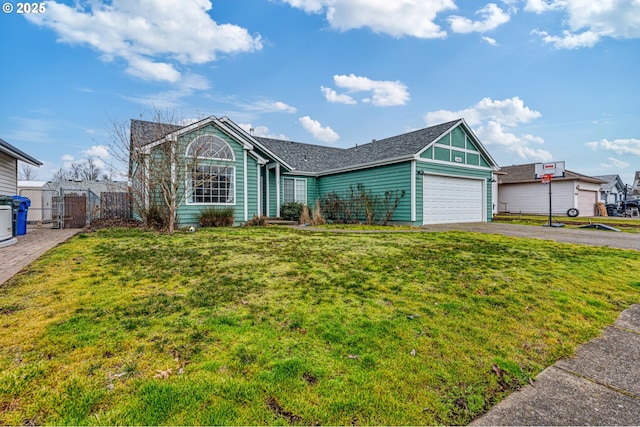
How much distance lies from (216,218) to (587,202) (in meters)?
28.8

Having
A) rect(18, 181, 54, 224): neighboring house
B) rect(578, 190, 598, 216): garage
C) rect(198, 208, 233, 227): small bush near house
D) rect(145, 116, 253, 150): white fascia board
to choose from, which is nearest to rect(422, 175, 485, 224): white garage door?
rect(145, 116, 253, 150): white fascia board

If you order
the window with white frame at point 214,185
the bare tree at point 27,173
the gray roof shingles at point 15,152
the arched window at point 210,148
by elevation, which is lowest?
the window with white frame at point 214,185

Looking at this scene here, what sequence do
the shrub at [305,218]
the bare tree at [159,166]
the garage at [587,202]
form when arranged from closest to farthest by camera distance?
the bare tree at [159,166] < the shrub at [305,218] < the garage at [587,202]

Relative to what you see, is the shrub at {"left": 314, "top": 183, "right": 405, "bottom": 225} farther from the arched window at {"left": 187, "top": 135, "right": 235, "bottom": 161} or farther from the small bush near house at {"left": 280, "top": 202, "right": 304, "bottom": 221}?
the arched window at {"left": 187, "top": 135, "right": 235, "bottom": 161}

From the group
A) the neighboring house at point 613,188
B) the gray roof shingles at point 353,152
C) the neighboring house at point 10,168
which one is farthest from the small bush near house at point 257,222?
the neighboring house at point 613,188

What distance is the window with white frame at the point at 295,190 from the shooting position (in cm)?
1727

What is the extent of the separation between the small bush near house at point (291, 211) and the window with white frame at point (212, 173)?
3.18 m

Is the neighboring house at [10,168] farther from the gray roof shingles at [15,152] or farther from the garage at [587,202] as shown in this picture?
the garage at [587,202]

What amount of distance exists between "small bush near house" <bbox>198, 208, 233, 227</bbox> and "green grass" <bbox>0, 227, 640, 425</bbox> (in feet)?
21.7

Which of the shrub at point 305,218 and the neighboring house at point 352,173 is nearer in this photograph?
the neighboring house at point 352,173

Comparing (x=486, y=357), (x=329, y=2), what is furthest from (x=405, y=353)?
(x=329, y=2)

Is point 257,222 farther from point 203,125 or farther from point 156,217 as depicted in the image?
point 203,125

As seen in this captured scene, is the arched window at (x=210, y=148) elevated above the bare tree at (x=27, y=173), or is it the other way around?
the bare tree at (x=27, y=173)

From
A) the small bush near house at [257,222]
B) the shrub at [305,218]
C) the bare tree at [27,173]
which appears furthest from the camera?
the bare tree at [27,173]
